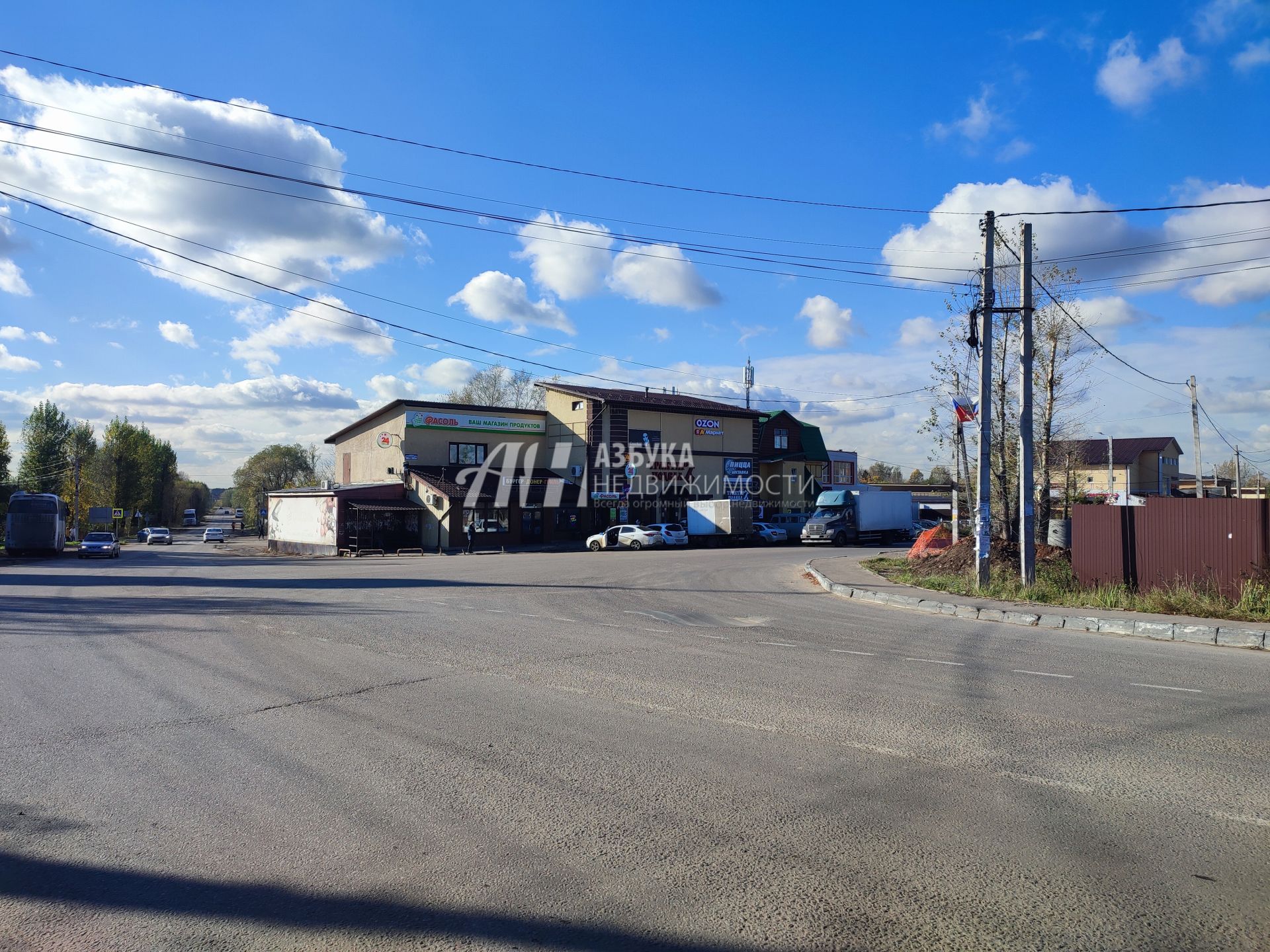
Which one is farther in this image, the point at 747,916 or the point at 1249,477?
the point at 1249,477

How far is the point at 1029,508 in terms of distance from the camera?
16922 millimetres

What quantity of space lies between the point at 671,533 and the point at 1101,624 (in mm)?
33254

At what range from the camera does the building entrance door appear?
48.2 m

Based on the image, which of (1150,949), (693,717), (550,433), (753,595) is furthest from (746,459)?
(1150,949)

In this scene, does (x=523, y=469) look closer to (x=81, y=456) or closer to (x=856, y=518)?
(x=856, y=518)

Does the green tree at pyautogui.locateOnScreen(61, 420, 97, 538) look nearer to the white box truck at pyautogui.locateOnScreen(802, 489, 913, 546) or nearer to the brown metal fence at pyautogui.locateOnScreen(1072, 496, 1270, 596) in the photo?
the white box truck at pyautogui.locateOnScreen(802, 489, 913, 546)

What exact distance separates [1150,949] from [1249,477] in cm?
11651

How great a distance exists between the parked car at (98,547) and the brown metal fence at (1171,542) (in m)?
43.6

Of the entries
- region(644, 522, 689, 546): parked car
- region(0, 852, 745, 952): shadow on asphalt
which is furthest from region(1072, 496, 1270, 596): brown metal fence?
region(644, 522, 689, 546): parked car

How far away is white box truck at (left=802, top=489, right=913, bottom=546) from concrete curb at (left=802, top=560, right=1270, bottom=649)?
88.2 feet

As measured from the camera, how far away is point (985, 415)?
58.5ft

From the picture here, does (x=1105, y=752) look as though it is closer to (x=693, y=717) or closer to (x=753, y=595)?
(x=693, y=717)

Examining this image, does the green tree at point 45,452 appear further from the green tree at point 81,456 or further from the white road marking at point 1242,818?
the white road marking at point 1242,818

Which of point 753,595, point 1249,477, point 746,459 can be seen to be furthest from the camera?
point 1249,477
